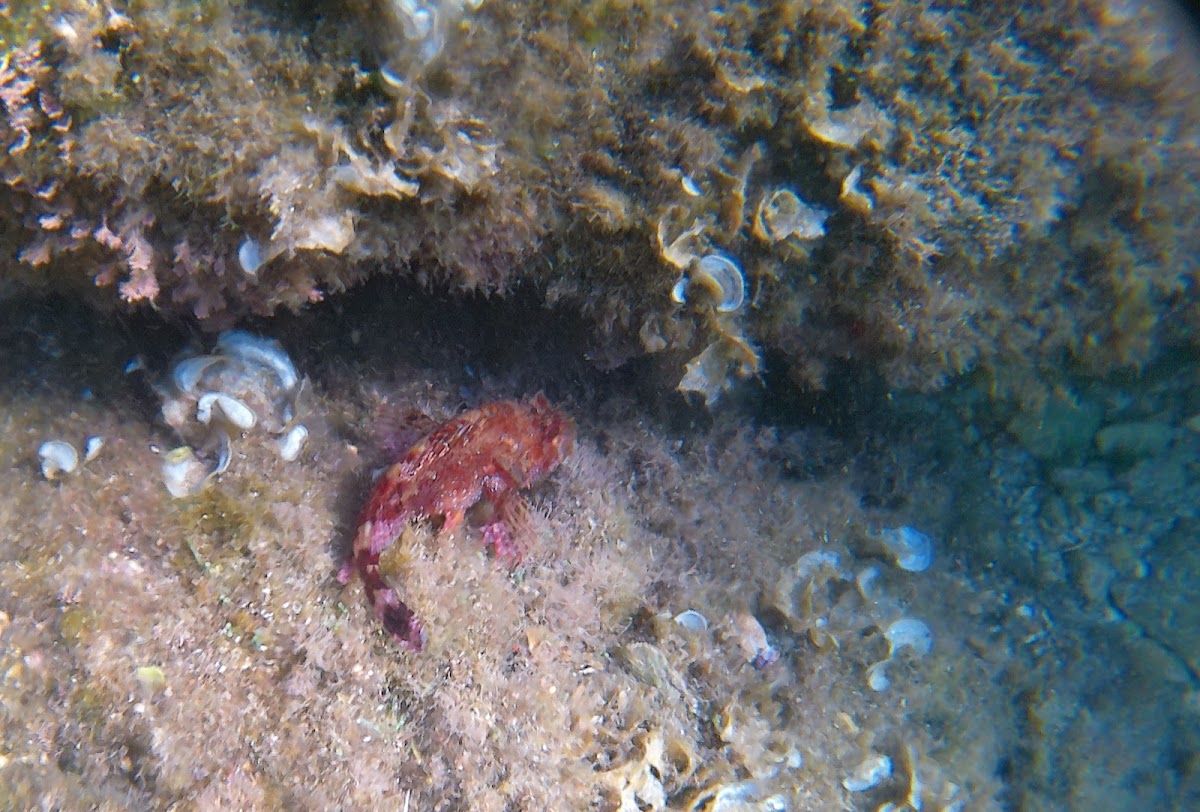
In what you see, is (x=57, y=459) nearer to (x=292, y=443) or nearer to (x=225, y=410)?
(x=225, y=410)

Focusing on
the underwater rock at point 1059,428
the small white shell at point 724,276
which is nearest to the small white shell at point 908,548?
the underwater rock at point 1059,428

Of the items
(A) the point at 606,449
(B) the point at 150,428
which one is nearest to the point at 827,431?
(A) the point at 606,449

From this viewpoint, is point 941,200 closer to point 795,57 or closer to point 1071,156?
point 1071,156

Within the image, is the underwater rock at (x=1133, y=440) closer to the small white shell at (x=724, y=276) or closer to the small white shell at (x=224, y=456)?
the small white shell at (x=724, y=276)

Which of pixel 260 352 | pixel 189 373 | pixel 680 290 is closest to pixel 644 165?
pixel 680 290

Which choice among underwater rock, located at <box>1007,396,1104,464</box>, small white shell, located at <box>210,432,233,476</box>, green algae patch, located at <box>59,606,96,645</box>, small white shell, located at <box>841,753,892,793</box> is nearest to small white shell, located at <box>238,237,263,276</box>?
small white shell, located at <box>210,432,233,476</box>

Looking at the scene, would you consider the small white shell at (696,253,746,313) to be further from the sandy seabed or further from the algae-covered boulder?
the sandy seabed
